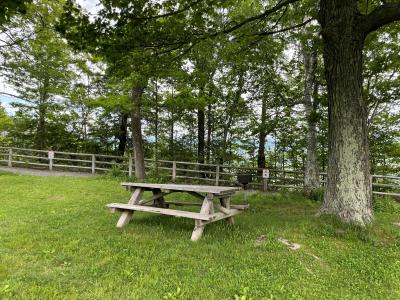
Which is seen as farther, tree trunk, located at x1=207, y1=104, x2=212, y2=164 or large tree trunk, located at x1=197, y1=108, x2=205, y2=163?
large tree trunk, located at x1=197, y1=108, x2=205, y2=163

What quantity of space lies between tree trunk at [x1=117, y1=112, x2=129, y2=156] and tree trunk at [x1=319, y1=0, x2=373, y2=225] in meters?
14.9

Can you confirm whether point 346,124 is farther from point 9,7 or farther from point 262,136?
point 262,136

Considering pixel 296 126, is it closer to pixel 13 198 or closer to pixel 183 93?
pixel 183 93

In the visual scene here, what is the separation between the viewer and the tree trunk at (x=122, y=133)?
62.7 feet

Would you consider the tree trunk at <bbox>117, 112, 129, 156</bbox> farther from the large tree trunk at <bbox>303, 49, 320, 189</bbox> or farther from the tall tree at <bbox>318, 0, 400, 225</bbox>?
the tall tree at <bbox>318, 0, 400, 225</bbox>

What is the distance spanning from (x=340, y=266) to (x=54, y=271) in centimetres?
346

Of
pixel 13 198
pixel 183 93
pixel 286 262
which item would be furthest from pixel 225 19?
pixel 286 262

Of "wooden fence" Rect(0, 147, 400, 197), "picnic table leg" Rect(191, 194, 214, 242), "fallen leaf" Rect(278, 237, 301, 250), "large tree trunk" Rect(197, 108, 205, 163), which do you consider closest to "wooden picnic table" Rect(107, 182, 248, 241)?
"picnic table leg" Rect(191, 194, 214, 242)

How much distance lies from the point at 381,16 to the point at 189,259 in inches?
201

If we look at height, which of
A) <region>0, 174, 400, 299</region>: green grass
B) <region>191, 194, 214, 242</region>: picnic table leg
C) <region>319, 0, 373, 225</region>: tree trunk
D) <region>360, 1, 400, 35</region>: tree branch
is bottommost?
<region>0, 174, 400, 299</region>: green grass

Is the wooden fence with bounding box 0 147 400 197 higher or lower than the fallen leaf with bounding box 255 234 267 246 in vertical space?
higher

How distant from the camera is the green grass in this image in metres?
3.18

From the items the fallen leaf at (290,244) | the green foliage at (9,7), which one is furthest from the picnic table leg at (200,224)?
the green foliage at (9,7)

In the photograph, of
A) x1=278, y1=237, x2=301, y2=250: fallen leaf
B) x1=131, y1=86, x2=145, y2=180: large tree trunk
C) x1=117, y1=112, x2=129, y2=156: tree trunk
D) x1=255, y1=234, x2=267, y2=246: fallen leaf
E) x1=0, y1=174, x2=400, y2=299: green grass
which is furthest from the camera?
x1=117, y1=112, x2=129, y2=156: tree trunk
